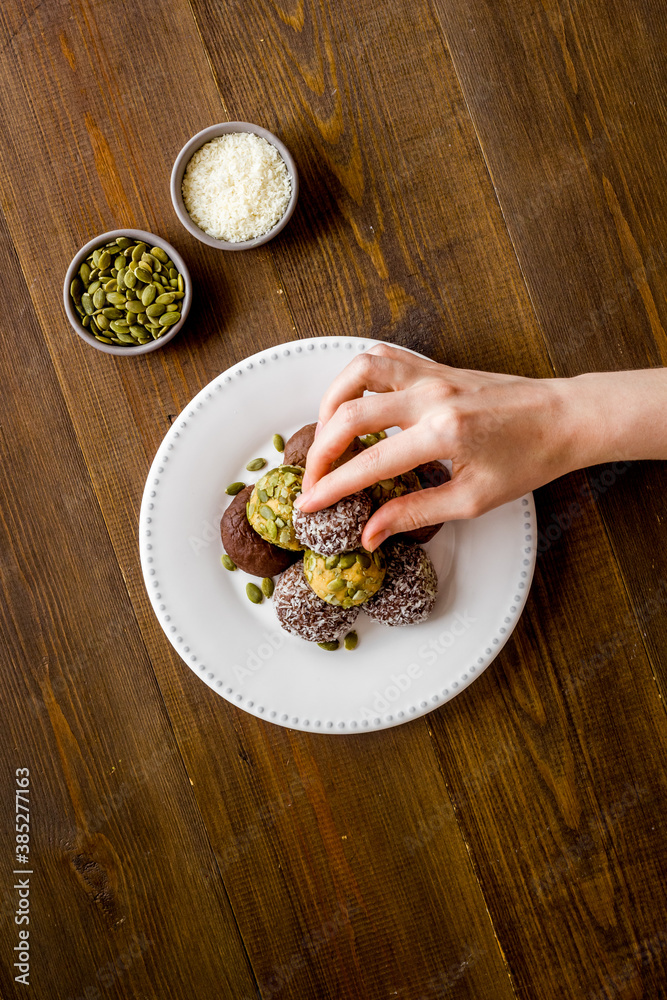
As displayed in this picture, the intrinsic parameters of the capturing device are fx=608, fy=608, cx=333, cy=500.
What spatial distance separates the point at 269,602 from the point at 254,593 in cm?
4

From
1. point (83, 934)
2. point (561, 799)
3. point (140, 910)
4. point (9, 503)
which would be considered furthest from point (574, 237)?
point (83, 934)

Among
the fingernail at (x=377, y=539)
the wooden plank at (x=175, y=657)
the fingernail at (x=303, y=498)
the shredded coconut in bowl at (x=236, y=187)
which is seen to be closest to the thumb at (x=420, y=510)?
the fingernail at (x=377, y=539)

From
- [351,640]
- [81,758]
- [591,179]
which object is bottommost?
[81,758]

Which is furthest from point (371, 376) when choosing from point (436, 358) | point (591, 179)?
point (591, 179)

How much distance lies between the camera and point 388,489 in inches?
48.5

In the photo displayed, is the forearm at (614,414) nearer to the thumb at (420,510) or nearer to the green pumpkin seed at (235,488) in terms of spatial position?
the thumb at (420,510)

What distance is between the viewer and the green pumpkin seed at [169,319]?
57.2 inches

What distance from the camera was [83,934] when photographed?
159 cm

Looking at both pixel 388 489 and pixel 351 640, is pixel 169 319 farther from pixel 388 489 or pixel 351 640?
pixel 351 640

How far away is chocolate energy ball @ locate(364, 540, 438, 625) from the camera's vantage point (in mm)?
1264

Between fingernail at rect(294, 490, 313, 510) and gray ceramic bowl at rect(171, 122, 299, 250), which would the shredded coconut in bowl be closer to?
gray ceramic bowl at rect(171, 122, 299, 250)

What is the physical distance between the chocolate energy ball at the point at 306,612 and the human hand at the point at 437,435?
0.64ft

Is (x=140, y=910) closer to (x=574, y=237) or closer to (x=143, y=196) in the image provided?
(x=143, y=196)

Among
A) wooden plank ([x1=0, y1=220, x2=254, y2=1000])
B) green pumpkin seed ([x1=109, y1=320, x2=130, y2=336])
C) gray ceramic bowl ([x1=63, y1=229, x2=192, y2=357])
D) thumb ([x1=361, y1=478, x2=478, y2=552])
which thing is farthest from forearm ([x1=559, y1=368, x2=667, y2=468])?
wooden plank ([x1=0, y1=220, x2=254, y2=1000])
